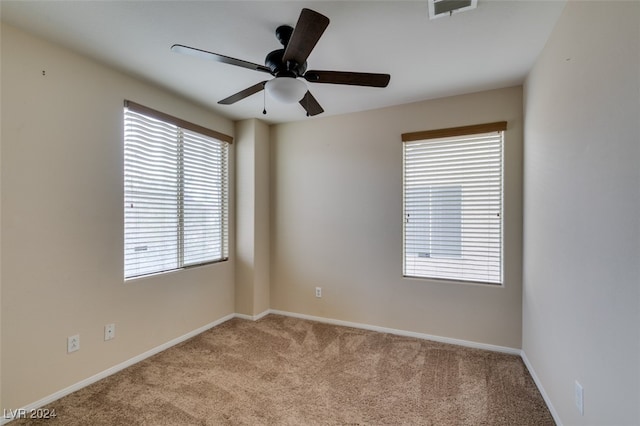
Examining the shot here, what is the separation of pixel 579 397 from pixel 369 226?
7.02 feet

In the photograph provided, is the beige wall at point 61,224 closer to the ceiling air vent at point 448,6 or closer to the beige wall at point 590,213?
the ceiling air vent at point 448,6

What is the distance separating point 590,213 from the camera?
1436mm

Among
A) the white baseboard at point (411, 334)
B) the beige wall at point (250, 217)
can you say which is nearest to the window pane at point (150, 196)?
the beige wall at point (250, 217)

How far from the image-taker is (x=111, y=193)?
7.91 ft

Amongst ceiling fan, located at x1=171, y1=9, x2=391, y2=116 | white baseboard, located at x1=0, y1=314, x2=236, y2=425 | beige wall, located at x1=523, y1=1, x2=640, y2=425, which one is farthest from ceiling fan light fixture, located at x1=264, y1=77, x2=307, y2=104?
white baseboard, located at x1=0, y1=314, x2=236, y2=425

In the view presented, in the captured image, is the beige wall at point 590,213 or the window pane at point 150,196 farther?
the window pane at point 150,196

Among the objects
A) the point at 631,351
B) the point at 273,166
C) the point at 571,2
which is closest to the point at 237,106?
the point at 273,166

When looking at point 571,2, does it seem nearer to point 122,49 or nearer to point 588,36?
point 588,36

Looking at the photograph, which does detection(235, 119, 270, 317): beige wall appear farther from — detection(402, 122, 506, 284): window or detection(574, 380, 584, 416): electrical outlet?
detection(574, 380, 584, 416): electrical outlet

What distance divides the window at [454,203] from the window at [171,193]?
2162 millimetres

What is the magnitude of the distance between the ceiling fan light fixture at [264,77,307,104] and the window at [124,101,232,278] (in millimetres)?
1535

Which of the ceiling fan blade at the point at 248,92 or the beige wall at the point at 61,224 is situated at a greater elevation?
the ceiling fan blade at the point at 248,92

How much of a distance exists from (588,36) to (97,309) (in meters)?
3.52

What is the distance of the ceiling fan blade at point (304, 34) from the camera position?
137 centimetres
